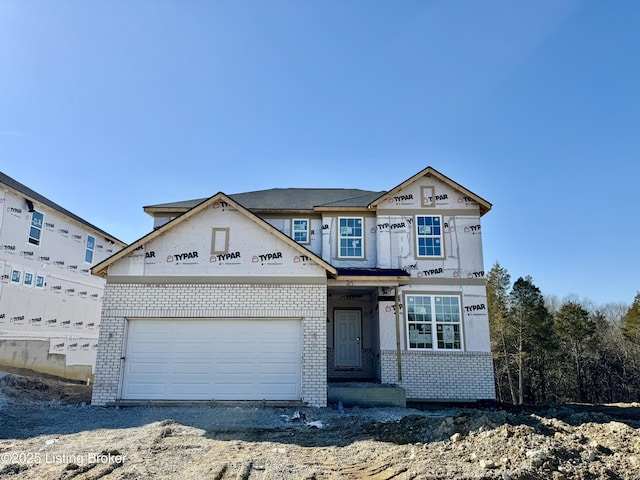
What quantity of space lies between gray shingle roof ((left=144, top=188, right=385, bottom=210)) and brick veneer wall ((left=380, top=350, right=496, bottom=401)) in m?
5.67

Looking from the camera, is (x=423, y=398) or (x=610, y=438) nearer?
(x=610, y=438)

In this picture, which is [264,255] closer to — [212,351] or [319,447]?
[212,351]

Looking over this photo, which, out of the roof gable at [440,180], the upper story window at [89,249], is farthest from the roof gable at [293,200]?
the upper story window at [89,249]

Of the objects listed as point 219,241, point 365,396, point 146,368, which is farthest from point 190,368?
point 365,396

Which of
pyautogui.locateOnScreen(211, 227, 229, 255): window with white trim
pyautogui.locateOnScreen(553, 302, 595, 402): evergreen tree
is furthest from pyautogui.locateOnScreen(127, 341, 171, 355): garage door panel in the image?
pyautogui.locateOnScreen(553, 302, 595, 402): evergreen tree

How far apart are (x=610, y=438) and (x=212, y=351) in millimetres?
9129

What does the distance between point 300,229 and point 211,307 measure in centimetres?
537

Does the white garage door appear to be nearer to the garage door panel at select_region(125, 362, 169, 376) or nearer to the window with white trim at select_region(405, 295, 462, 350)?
the garage door panel at select_region(125, 362, 169, 376)

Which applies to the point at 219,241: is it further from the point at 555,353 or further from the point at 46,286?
the point at 555,353

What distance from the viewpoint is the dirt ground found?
613cm

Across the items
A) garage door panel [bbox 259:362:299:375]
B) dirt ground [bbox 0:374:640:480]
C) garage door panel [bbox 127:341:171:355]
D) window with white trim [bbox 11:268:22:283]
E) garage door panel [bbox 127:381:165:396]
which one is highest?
window with white trim [bbox 11:268:22:283]

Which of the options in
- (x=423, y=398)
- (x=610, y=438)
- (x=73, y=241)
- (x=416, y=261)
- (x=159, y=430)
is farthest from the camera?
(x=73, y=241)

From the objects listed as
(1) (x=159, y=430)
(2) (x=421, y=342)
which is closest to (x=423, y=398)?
(2) (x=421, y=342)

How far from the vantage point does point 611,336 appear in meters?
34.5
